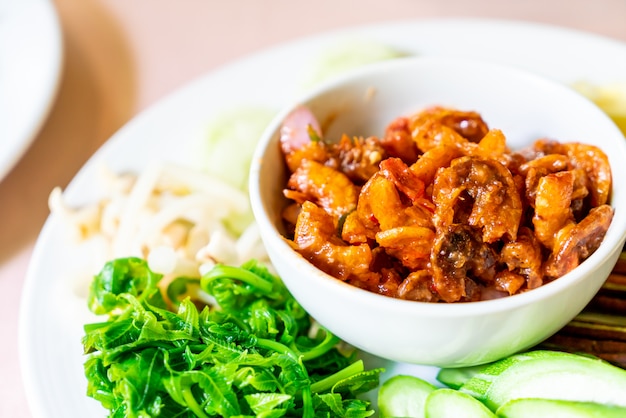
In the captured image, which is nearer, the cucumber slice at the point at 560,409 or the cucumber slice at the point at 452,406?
the cucumber slice at the point at 560,409

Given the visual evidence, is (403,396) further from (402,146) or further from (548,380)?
(402,146)

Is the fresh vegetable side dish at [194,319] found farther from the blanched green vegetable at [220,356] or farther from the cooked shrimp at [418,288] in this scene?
the cooked shrimp at [418,288]

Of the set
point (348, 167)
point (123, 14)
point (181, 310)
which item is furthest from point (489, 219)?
point (123, 14)

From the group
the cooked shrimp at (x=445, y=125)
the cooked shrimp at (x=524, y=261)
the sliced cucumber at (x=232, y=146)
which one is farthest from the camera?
the sliced cucumber at (x=232, y=146)

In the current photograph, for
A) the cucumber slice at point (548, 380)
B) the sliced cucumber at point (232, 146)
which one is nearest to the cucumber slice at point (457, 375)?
the cucumber slice at point (548, 380)

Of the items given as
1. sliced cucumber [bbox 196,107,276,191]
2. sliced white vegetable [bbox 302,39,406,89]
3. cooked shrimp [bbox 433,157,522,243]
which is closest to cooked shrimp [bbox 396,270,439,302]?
cooked shrimp [bbox 433,157,522,243]

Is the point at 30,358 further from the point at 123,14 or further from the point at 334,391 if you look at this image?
the point at 123,14

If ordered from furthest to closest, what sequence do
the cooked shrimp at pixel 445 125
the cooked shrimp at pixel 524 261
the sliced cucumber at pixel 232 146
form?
the sliced cucumber at pixel 232 146
the cooked shrimp at pixel 445 125
the cooked shrimp at pixel 524 261
